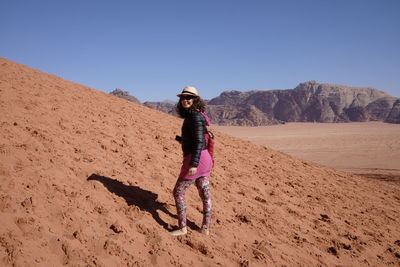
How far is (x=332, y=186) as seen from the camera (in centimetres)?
681

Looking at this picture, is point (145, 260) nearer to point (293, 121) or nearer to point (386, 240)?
point (386, 240)

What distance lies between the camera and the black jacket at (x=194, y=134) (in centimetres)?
271

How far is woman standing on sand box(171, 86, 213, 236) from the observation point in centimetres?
272

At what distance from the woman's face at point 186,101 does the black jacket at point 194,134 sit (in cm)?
8

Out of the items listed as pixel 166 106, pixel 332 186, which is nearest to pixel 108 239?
pixel 332 186

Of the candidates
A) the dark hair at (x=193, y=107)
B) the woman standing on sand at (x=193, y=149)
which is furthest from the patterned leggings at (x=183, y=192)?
the dark hair at (x=193, y=107)

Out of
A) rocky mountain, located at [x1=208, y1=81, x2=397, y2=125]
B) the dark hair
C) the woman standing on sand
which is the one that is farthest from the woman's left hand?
rocky mountain, located at [x1=208, y1=81, x2=397, y2=125]

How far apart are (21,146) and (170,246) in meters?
2.38

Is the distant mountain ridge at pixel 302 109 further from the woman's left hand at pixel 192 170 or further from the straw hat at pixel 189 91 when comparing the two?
the woman's left hand at pixel 192 170

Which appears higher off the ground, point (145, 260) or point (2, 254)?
point (2, 254)

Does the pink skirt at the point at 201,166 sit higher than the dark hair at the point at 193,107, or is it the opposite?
the dark hair at the point at 193,107

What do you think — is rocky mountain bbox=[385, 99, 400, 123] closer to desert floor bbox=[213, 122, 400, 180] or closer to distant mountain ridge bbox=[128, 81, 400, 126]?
distant mountain ridge bbox=[128, 81, 400, 126]

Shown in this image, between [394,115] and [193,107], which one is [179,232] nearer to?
[193,107]

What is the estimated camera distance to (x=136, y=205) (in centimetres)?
336
